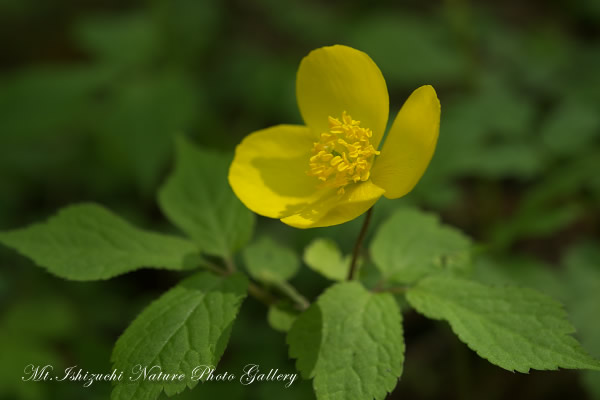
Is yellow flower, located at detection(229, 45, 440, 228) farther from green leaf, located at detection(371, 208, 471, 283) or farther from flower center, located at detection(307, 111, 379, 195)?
green leaf, located at detection(371, 208, 471, 283)

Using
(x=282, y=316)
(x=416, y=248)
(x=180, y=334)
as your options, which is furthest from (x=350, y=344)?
(x=416, y=248)

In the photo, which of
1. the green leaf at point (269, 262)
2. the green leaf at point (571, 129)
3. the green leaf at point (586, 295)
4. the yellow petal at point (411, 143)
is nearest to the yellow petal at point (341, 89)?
the yellow petal at point (411, 143)

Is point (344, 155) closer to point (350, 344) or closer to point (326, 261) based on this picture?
point (326, 261)

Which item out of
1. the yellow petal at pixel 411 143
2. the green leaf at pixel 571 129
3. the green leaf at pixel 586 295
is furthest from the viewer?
the green leaf at pixel 571 129

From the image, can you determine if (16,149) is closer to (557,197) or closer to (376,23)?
(376,23)

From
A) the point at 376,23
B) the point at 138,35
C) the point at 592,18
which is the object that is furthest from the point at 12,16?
the point at 592,18

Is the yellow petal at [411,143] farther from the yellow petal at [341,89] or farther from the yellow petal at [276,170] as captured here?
the yellow petal at [276,170]
